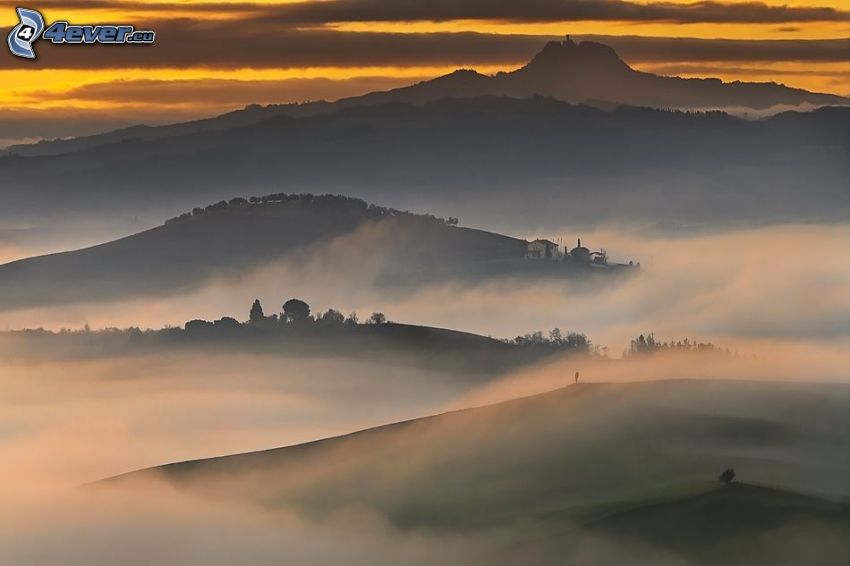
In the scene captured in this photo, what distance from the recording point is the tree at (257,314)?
8508 mm

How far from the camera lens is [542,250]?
873 cm

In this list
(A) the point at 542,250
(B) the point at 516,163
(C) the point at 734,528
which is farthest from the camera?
(B) the point at 516,163

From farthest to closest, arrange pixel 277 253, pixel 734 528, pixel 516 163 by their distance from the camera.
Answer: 1. pixel 516 163
2. pixel 277 253
3. pixel 734 528

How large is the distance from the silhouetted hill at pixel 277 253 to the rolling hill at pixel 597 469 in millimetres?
959

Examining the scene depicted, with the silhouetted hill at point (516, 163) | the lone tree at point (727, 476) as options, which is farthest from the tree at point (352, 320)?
the lone tree at point (727, 476)

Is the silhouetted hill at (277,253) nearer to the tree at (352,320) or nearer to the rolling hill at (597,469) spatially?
the tree at (352,320)

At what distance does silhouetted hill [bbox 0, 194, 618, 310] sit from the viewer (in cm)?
830

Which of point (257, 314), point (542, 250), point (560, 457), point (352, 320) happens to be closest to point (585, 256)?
point (542, 250)

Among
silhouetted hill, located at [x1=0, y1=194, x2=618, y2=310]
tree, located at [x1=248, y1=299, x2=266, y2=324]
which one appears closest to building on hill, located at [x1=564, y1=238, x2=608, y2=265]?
silhouetted hill, located at [x1=0, y1=194, x2=618, y2=310]

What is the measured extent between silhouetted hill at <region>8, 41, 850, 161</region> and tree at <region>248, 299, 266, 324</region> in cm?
113

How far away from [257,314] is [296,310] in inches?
9.6

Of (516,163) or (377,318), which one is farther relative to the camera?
(516,163)

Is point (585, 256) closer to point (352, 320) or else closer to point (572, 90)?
point (572, 90)

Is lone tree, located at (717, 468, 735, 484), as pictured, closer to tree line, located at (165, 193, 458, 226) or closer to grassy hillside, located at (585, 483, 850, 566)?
grassy hillside, located at (585, 483, 850, 566)
